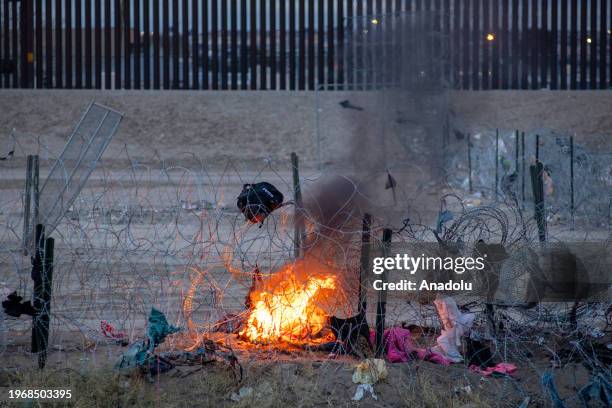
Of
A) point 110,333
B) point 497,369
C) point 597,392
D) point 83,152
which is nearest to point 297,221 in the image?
point 110,333

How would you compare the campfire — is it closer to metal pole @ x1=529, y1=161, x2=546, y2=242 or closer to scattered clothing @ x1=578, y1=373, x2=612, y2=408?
metal pole @ x1=529, y1=161, x2=546, y2=242

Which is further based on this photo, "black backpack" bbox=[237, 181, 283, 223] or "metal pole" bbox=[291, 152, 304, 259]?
"black backpack" bbox=[237, 181, 283, 223]

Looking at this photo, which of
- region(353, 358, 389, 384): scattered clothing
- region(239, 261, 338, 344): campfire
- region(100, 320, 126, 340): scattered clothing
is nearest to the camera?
region(353, 358, 389, 384): scattered clothing

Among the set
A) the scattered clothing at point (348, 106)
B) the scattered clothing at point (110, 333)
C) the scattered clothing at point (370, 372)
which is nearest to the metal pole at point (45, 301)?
the scattered clothing at point (110, 333)

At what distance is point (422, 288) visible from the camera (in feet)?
19.0

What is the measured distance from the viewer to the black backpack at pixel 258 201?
5918 millimetres

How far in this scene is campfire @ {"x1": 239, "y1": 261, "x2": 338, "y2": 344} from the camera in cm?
570

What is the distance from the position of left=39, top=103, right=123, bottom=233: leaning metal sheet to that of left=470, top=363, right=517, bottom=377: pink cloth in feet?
13.8

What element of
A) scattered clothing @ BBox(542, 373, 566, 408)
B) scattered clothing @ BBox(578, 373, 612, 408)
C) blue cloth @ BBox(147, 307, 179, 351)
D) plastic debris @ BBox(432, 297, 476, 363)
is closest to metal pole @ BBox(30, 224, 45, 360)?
blue cloth @ BBox(147, 307, 179, 351)

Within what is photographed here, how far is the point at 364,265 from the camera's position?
18.2 feet

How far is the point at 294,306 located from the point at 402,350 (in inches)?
29.3

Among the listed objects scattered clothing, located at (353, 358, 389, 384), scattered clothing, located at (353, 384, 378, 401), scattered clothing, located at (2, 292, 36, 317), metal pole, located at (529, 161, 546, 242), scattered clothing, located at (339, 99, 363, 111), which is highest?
scattered clothing, located at (339, 99, 363, 111)

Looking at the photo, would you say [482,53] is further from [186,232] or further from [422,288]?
[422,288]

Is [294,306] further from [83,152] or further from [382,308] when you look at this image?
[83,152]
